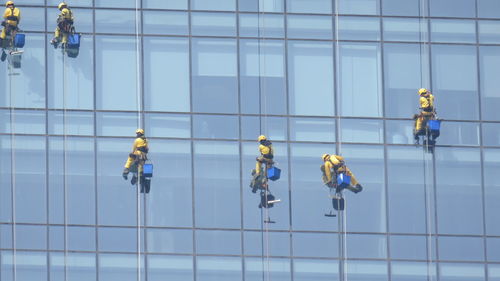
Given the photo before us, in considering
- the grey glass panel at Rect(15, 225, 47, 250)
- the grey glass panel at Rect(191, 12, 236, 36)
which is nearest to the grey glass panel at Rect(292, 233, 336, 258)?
the grey glass panel at Rect(191, 12, 236, 36)

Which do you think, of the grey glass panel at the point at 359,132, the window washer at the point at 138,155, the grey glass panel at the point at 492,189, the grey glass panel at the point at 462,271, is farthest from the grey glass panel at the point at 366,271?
the window washer at the point at 138,155

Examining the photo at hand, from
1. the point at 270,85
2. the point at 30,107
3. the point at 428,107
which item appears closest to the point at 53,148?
the point at 30,107

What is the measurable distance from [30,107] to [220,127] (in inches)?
259

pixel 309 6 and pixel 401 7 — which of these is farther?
pixel 401 7

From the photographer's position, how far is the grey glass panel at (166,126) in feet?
253

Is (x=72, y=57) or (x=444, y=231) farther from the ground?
(x=72, y=57)

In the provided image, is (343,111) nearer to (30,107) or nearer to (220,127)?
(220,127)

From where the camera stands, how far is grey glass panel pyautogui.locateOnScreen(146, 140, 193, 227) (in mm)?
76188

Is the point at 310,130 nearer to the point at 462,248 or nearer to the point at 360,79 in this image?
the point at 360,79

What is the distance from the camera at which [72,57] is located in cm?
7750

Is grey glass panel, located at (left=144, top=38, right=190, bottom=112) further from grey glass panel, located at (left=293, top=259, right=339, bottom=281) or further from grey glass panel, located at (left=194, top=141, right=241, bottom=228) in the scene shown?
grey glass panel, located at (left=293, top=259, right=339, bottom=281)

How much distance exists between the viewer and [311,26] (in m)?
78.8

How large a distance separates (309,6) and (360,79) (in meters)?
3.15

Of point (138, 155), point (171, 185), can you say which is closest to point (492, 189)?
point (171, 185)
